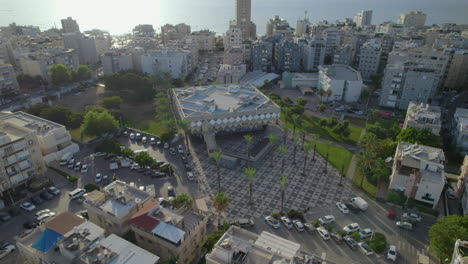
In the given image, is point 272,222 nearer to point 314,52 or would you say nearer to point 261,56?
point 261,56

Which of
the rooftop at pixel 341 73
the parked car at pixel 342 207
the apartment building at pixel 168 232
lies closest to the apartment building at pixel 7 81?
the apartment building at pixel 168 232

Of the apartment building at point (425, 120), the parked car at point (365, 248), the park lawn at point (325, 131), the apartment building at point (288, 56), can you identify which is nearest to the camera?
the parked car at point (365, 248)

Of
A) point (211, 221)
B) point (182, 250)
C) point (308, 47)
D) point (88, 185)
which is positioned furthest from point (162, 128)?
point (308, 47)

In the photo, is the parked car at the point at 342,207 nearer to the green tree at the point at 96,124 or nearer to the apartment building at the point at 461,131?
the apartment building at the point at 461,131

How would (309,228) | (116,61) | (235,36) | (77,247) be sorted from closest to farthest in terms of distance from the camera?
1. (77,247)
2. (309,228)
3. (116,61)
4. (235,36)

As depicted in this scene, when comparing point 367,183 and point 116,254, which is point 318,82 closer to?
point 367,183

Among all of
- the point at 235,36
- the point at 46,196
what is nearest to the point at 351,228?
the point at 46,196
